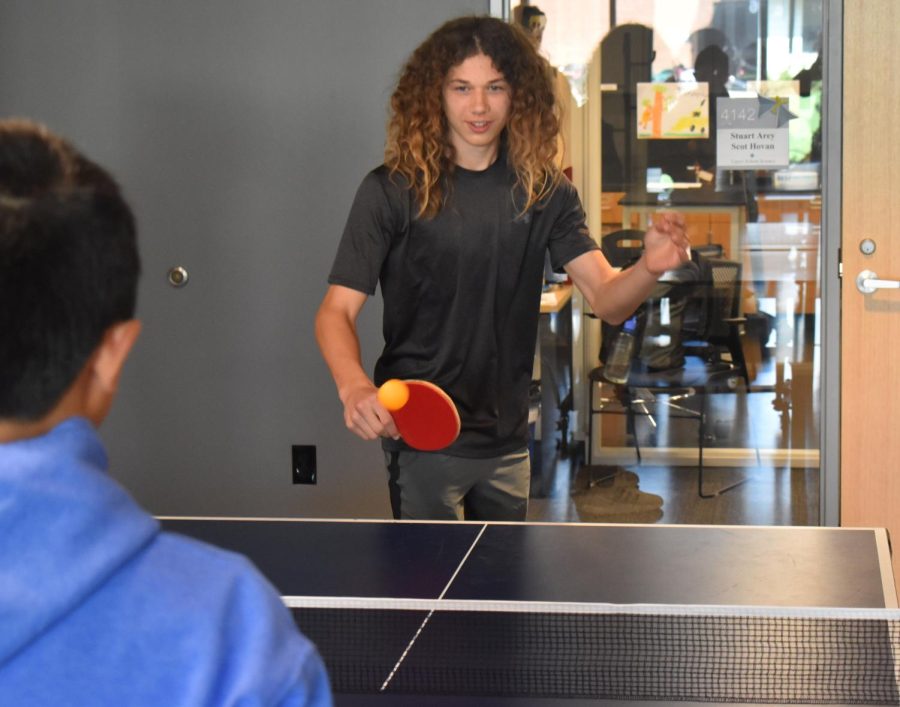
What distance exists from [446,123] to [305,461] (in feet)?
6.30

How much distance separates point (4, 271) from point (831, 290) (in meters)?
3.79

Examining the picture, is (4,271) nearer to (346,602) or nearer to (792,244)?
(346,602)

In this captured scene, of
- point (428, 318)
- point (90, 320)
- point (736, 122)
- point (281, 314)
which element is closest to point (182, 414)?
point (281, 314)

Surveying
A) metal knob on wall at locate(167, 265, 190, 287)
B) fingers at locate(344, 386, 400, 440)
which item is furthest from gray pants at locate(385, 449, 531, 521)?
metal knob on wall at locate(167, 265, 190, 287)

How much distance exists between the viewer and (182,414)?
15.6 feet

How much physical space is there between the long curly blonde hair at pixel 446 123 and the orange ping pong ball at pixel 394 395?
2.31 ft

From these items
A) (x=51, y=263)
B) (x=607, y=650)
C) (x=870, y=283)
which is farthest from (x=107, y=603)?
(x=870, y=283)

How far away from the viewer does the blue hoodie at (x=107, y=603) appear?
93 cm

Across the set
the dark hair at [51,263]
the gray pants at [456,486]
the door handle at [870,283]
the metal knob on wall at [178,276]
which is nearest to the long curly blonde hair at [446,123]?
the gray pants at [456,486]

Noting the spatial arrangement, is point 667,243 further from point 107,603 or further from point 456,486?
point 107,603

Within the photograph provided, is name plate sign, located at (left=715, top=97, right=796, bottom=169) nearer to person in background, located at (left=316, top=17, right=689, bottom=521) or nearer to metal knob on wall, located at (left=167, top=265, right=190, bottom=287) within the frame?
person in background, located at (left=316, top=17, right=689, bottom=521)

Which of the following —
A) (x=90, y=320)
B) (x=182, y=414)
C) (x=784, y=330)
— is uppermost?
(x=90, y=320)

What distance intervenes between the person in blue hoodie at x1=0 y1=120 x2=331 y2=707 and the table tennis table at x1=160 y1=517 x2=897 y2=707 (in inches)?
40.6

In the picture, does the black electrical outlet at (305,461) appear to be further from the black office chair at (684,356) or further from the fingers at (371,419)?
the fingers at (371,419)
